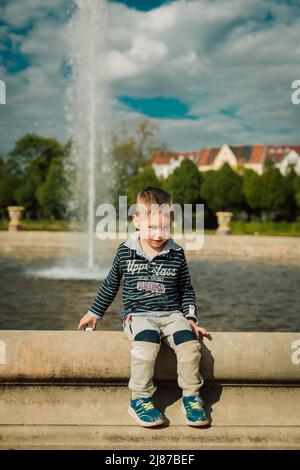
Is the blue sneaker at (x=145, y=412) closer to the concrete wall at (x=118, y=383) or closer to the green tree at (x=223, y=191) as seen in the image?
the concrete wall at (x=118, y=383)

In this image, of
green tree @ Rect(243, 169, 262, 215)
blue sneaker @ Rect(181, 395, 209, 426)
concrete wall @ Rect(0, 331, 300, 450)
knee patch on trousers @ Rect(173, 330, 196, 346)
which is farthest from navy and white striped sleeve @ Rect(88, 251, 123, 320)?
green tree @ Rect(243, 169, 262, 215)

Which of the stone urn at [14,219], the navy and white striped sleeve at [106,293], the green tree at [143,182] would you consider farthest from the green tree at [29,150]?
the navy and white striped sleeve at [106,293]

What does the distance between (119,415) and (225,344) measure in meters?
0.76

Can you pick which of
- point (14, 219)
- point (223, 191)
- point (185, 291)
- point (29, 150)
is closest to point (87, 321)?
point (185, 291)

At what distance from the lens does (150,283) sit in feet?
11.3

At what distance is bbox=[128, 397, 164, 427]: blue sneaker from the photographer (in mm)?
3078

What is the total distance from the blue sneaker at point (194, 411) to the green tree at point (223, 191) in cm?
4423

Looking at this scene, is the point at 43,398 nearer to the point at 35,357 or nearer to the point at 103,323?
the point at 35,357

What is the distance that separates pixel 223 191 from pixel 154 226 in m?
44.3

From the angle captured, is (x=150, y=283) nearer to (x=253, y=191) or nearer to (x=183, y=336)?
(x=183, y=336)

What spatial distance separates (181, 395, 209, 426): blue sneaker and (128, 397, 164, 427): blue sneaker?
0.15m

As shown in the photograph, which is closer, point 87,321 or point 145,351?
point 145,351

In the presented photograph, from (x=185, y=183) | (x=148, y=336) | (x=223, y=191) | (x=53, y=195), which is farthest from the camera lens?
(x=53, y=195)

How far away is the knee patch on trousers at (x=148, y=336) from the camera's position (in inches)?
126
